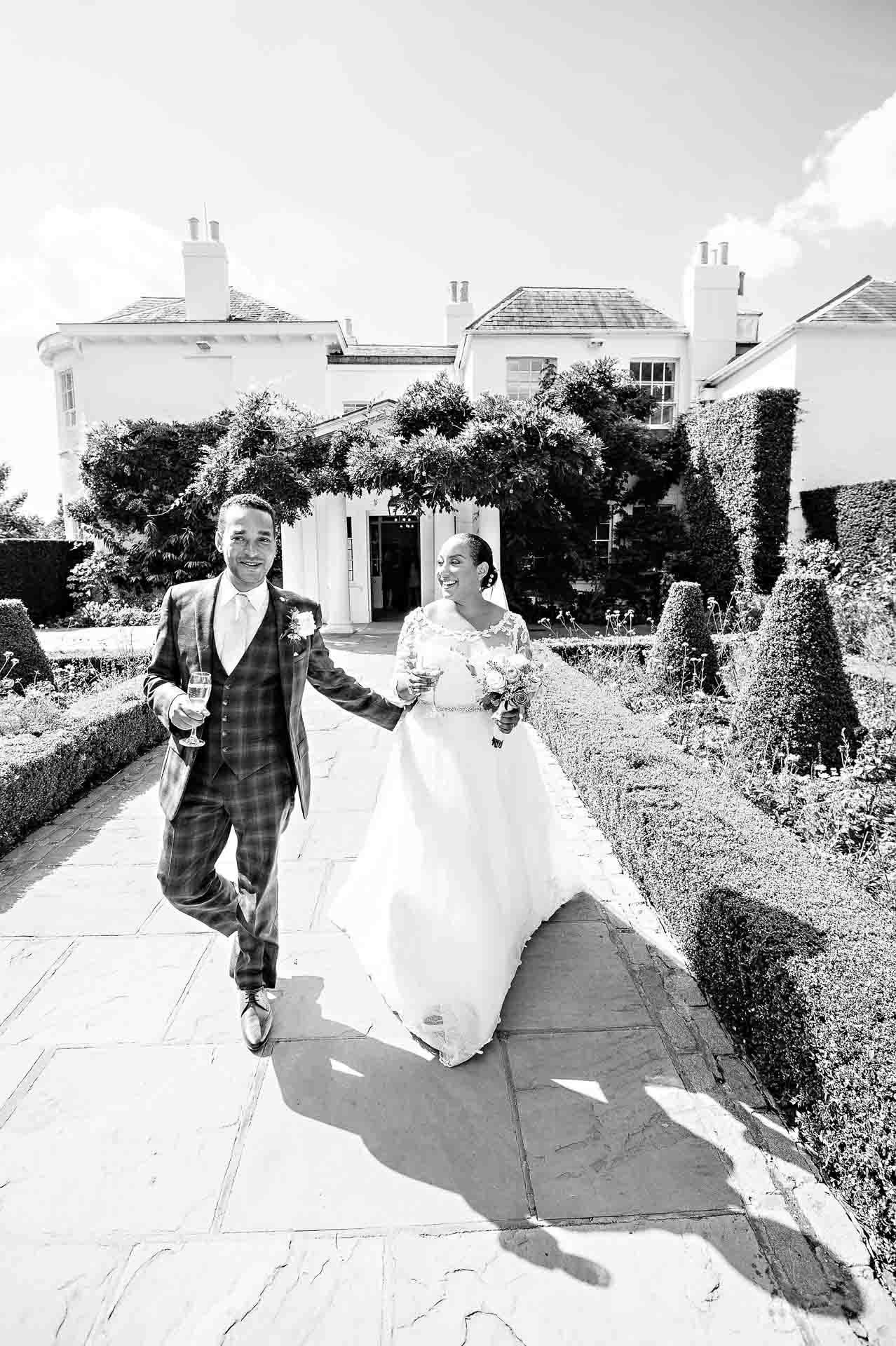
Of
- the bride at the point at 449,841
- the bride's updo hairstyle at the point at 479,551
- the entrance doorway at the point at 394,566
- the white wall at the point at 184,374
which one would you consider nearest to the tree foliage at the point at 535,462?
the entrance doorway at the point at 394,566

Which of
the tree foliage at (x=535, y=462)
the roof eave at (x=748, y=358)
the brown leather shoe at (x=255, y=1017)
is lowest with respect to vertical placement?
the brown leather shoe at (x=255, y=1017)

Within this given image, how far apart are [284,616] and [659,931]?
2.73m

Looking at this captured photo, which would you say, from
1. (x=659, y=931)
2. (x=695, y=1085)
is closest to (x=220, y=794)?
(x=695, y=1085)

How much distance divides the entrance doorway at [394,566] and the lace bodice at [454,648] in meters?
17.5

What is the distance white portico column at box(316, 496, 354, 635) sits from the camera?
16.4 metres

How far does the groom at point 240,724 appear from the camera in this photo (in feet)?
10.2

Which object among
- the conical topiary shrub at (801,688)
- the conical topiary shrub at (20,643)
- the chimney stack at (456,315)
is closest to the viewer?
the conical topiary shrub at (801,688)

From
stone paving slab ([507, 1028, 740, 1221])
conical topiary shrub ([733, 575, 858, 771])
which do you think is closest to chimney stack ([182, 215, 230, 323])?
conical topiary shrub ([733, 575, 858, 771])

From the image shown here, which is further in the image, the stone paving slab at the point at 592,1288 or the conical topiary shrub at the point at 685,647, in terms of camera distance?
the conical topiary shrub at the point at 685,647

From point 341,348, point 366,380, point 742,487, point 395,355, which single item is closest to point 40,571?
point 341,348

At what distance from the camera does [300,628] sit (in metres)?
3.09

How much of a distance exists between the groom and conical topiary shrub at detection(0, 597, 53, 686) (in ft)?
23.8

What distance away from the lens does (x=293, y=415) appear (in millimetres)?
15570

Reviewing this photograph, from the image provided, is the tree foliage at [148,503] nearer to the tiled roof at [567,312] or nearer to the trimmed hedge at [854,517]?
the tiled roof at [567,312]
